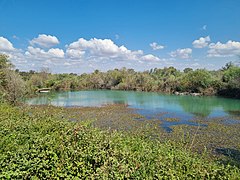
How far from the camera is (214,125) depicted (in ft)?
46.5

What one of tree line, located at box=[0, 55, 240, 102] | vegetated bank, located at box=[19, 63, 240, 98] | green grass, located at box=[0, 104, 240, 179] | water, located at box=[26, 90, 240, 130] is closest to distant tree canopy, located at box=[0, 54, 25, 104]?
tree line, located at box=[0, 55, 240, 102]

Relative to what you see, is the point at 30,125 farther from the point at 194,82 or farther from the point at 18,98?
the point at 194,82

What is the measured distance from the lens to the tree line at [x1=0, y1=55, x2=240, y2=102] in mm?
18047

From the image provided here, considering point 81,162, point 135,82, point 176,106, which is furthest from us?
point 135,82

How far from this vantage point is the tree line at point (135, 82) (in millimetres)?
18047

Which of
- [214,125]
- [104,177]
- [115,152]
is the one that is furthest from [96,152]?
[214,125]

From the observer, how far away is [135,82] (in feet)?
173

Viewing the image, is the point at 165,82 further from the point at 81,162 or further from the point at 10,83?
the point at 81,162

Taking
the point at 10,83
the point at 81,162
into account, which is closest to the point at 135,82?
the point at 10,83

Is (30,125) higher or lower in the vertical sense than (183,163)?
higher

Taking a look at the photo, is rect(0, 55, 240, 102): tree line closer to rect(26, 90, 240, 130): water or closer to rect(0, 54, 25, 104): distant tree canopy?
rect(0, 54, 25, 104): distant tree canopy

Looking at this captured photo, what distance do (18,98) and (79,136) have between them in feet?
54.5

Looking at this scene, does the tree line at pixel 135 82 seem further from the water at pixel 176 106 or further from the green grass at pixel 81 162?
the green grass at pixel 81 162

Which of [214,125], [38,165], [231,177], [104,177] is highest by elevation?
[38,165]
